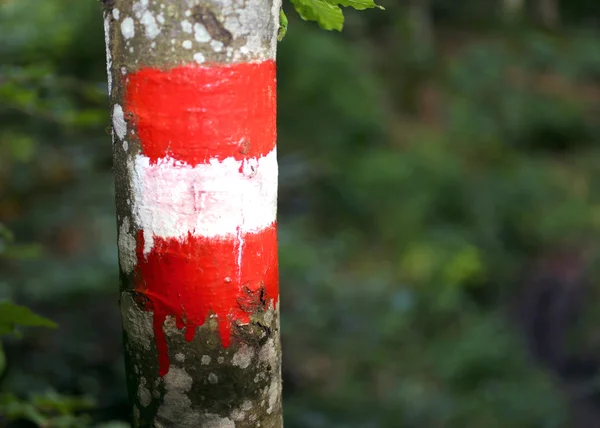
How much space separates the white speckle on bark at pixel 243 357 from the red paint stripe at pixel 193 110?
255mm

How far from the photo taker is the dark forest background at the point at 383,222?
2729 mm

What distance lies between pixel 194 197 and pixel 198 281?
107 millimetres

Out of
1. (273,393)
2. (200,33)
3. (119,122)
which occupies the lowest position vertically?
(273,393)

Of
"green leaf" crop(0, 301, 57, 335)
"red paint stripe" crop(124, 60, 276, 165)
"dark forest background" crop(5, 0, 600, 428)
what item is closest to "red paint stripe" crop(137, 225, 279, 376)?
"red paint stripe" crop(124, 60, 276, 165)

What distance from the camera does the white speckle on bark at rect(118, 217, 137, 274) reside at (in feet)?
2.57

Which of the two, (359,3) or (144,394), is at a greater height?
(359,3)

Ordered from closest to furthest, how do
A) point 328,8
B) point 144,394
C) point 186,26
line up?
point 186,26 → point 144,394 → point 328,8

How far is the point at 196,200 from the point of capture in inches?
29.1

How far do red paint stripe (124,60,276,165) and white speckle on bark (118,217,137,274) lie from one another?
0.11m

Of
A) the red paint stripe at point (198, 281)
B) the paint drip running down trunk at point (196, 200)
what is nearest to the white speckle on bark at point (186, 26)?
the paint drip running down trunk at point (196, 200)

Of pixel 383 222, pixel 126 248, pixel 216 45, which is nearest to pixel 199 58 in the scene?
pixel 216 45

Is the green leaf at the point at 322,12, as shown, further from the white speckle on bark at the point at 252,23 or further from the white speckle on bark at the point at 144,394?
the white speckle on bark at the point at 144,394

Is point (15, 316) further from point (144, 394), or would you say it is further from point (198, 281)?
point (198, 281)

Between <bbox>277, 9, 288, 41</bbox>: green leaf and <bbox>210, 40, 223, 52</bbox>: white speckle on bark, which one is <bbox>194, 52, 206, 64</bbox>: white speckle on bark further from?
<bbox>277, 9, 288, 41</bbox>: green leaf
